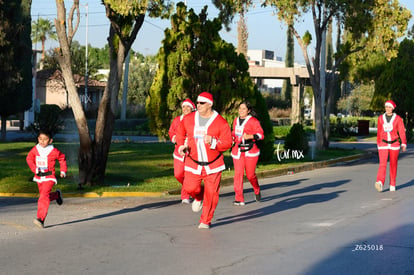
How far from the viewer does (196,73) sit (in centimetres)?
2353

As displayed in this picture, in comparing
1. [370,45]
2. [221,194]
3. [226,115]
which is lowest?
[221,194]

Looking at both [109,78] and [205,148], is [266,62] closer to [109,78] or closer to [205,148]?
[109,78]

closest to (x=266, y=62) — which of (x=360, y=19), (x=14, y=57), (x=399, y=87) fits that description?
(x=399, y=87)

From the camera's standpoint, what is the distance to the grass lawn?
16406 mm

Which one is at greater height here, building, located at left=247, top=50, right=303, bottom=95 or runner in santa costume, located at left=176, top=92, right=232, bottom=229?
building, located at left=247, top=50, right=303, bottom=95

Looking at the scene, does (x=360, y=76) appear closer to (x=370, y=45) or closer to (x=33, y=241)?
(x=370, y=45)

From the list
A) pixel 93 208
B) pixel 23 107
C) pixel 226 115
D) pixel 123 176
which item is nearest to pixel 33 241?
pixel 93 208

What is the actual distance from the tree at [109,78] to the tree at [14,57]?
18.1 m

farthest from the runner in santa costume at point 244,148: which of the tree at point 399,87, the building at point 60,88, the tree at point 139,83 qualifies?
the tree at point 139,83

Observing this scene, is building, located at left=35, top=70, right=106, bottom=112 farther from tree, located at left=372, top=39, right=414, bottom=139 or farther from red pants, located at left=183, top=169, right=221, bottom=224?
red pants, located at left=183, top=169, right=221, bottom=224

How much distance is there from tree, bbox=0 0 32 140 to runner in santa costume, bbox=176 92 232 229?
24.7 m

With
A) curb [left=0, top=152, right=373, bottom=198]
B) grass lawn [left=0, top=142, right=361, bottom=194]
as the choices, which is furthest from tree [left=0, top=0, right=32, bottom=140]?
curb [left=0, top=152, right=373, bottom=198]

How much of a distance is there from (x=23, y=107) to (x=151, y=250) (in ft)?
97.7

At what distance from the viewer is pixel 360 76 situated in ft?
157
